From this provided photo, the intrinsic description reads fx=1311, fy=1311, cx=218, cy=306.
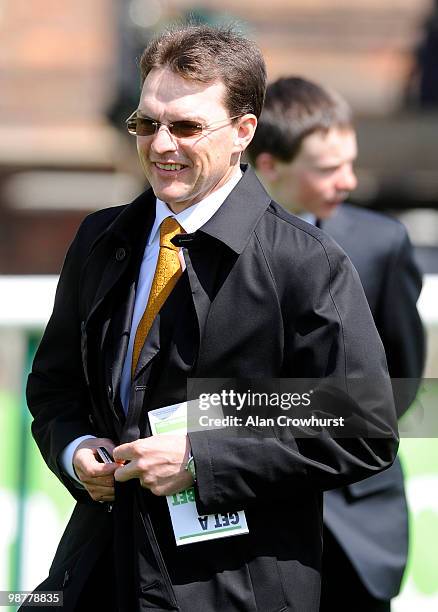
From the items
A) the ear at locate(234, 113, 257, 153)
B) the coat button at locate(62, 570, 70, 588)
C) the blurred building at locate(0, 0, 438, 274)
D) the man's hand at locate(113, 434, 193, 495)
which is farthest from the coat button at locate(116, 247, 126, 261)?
the blurred building at locate(0, 0, 438, 274)

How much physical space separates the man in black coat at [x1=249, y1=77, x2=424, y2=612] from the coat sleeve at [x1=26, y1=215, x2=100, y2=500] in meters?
0.92

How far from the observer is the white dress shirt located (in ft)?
9.82

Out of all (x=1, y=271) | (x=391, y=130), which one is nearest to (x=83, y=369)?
(x=391, y=130)

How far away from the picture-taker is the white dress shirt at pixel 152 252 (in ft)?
9.82

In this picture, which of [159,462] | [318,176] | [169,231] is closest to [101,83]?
[318,176]

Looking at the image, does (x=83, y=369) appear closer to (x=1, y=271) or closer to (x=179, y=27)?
(x=179, y=27)

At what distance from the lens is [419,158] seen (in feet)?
51.9

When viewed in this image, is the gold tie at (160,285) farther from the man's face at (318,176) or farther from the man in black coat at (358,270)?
the man's face at (318,176)

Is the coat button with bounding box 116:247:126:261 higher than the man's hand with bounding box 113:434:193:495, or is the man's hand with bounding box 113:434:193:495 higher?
the coat button with bounding box 116:247:126:261

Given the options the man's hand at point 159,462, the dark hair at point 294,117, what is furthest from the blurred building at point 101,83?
the man's hand at point 159,462

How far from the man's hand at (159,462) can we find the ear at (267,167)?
1563 millimetres

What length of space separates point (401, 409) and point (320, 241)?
111 cm

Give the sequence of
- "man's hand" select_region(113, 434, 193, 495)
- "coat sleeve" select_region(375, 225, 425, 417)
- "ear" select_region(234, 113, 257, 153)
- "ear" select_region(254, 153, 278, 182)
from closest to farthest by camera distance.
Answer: "man's hand" select_region(113, 434, 193, 495) → "ear" select_region(234, 113, 257, 153) → "coat sleeve" select_region(375, 225, 425, 417) → "ear" select_region(254, 153, 278, 182)

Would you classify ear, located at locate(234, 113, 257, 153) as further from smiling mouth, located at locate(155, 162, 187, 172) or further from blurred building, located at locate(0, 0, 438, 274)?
blurred building, located at locate(0, 0, 438, 274)
